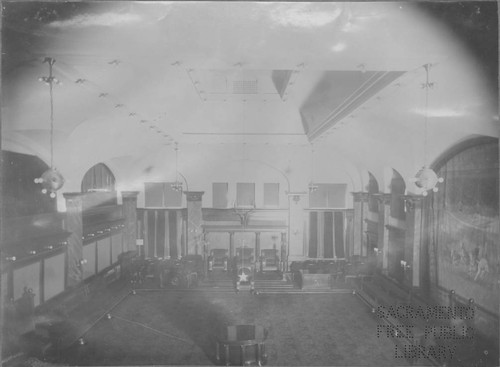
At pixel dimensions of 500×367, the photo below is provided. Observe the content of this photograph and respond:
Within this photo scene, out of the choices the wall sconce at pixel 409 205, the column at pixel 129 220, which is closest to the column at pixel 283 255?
the wall sconce at pixel 409 205

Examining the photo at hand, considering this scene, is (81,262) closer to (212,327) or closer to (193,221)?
(212,327)

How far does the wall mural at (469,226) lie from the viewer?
7355 mm

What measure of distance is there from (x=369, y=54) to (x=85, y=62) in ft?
11.8

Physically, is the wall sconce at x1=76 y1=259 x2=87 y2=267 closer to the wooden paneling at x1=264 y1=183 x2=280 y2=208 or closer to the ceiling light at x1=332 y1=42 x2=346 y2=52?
the wooden paneling at x1=264 y1=183 x2=280 y2=208

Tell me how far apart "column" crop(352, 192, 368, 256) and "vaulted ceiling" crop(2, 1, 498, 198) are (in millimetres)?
2508

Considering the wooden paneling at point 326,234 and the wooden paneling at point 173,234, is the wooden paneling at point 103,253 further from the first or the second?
the wooden paneling at point 326,234

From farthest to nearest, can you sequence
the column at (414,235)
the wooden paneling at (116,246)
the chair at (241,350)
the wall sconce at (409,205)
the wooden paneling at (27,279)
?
1. the wooden paneling at (116,246)
2. the wall sconce at (409,205)
3. the column at (414,235)
4. the wooden paneling at (27,279)
5. the chair at (241,350)

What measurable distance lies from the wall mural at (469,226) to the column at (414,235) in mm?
810

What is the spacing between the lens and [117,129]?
948cm

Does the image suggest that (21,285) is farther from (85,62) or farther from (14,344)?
(85,62)

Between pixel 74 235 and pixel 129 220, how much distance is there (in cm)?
475

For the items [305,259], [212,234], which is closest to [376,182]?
[305,259]

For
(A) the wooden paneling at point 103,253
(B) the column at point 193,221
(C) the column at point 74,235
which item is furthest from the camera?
(B) the column at point 193,221

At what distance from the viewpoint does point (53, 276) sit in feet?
33.4
